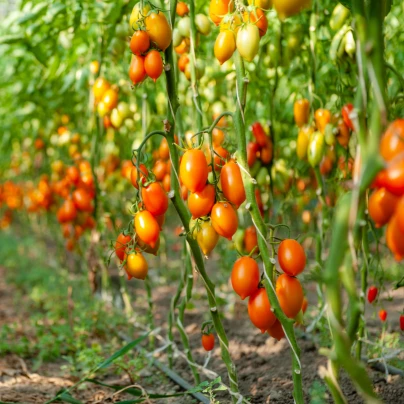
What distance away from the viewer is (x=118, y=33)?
2.02 meters

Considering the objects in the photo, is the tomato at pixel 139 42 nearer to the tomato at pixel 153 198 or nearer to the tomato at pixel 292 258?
the tomato at pixel 153 198

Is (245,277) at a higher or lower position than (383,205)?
lower

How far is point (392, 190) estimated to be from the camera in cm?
75

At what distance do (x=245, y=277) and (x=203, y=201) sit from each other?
19 centimetres

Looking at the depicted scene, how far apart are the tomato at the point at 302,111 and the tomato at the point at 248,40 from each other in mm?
563

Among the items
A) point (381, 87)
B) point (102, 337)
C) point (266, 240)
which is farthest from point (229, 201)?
point (102, 337)

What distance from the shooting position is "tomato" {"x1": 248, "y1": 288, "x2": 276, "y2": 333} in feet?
3.62

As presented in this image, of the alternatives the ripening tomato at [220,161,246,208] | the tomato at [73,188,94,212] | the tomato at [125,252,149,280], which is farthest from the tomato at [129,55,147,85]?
the tomato at [73,188,94,212]

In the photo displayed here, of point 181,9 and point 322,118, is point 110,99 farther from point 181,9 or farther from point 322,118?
point 322,118

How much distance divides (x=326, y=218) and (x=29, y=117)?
2.46 m

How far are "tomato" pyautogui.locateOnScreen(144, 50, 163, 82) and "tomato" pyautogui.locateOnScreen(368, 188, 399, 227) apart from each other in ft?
2.01

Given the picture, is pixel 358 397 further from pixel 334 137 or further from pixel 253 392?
pixel 334 137

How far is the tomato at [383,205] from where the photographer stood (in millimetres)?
802

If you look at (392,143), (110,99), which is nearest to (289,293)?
(392,143)
